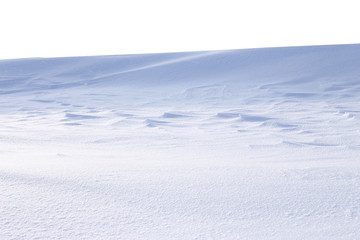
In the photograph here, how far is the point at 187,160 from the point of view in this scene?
189 centimetres

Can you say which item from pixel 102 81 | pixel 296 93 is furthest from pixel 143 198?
pixel 102 81

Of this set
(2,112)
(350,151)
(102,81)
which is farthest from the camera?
(102,81)

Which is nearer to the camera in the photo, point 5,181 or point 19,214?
point 19,214

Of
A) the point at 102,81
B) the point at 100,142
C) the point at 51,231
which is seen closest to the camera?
the point at 51,231

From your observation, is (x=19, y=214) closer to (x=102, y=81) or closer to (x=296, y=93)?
(x=296, y=93)

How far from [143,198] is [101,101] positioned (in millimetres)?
3449

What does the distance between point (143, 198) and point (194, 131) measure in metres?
1.57

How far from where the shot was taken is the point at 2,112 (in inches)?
158

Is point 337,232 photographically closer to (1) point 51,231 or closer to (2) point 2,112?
(1) point 51,231

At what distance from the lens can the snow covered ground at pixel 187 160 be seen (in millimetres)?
1089

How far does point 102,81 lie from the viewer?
602cm

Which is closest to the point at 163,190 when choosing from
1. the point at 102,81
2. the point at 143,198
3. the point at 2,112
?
the point at 143,198

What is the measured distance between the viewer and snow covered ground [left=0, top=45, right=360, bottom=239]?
1.09 meters

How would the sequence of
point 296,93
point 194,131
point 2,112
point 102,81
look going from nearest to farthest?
1. point 194,131
2. point 2,112
3. point 296,93
4. point 102,81
